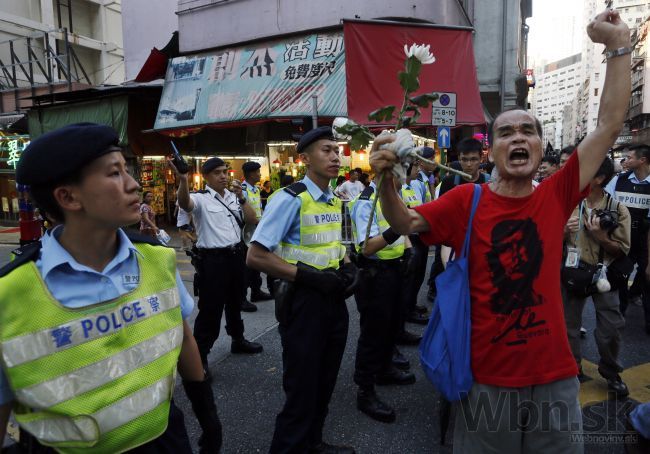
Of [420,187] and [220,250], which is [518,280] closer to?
[220,250]

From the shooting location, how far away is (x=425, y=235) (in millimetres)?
2137

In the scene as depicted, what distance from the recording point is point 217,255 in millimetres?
4492

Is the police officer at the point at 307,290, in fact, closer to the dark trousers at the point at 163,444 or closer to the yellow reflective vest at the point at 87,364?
the dark trousers at the point at 163,444

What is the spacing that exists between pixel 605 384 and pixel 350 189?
8249mm

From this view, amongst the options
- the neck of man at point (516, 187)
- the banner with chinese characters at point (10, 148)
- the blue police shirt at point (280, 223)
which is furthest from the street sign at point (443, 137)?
the banner with chinese characters at point (10, 148)

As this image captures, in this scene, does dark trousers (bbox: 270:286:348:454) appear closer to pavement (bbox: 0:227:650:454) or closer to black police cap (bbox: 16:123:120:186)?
pavement (bbox: 0:227:650:454)

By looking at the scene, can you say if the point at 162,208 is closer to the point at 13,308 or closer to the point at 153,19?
the point at 153,19

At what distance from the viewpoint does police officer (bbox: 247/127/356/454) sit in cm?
268

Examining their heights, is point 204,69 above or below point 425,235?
above

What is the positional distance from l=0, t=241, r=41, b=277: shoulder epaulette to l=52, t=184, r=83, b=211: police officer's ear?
0.16 metres

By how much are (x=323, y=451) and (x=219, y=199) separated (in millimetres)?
2926

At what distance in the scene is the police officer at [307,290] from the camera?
268 cm

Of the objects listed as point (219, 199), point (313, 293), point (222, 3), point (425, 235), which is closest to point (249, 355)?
point (219, 199)

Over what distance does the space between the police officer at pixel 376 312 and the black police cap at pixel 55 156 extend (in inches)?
92.5
